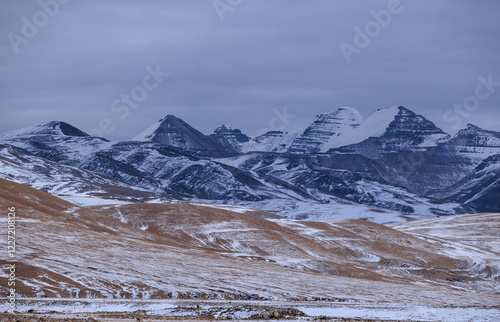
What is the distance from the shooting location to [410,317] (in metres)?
51.9

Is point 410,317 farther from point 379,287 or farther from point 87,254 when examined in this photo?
point 87,254

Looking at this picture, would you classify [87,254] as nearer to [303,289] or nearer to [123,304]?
[303,289]

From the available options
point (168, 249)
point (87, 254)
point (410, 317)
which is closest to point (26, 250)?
point (87, 254)

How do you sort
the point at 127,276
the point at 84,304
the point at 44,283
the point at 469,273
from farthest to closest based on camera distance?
the point at 469,273
the point at 127,276
the point at 44,283
the point at 84,304

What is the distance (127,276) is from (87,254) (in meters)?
11.5

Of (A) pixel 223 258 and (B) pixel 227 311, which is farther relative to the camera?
(A) pixel 223 258

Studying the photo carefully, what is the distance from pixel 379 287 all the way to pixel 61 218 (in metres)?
50.5

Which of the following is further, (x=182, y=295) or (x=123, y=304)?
(x=182, y=295)

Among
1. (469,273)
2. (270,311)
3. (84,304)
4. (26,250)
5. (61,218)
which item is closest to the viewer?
(270,311)

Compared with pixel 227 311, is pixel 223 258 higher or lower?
lower

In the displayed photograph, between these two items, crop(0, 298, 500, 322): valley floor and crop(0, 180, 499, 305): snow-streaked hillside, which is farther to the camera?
crop(0, 180, 499, 305): snow-streaked hillside

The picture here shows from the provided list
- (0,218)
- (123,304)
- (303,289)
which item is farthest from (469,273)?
(123,304)

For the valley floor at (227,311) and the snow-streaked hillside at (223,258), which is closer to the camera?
the valley floor at (227,311)

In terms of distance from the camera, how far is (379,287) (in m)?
82.7
